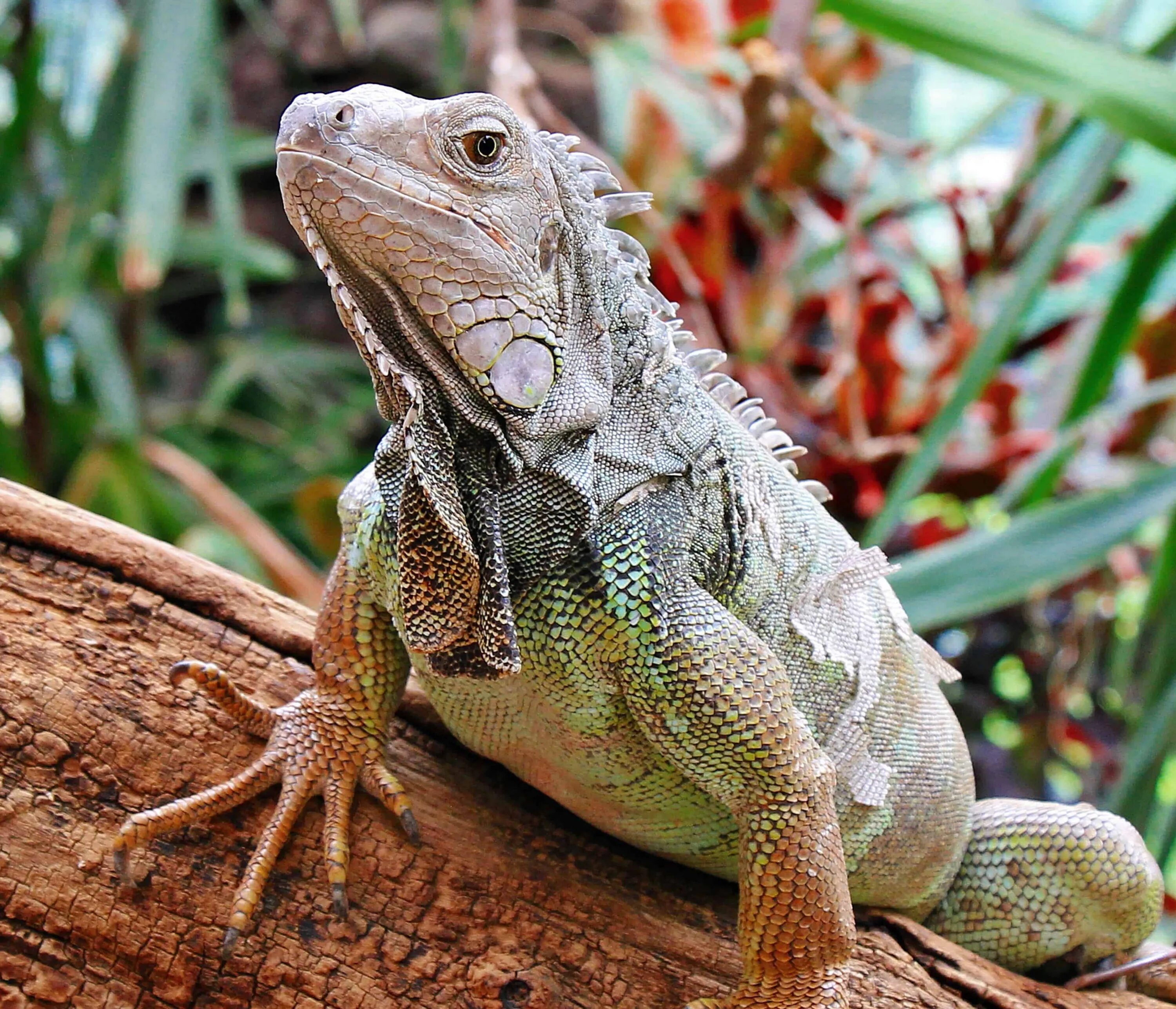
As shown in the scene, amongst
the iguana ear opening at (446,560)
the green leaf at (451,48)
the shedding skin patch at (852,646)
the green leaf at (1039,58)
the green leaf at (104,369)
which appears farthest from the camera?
the green leaf at (451,48)

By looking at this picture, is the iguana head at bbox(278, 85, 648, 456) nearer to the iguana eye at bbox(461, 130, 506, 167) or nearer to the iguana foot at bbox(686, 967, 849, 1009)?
the iguana eye at bbox(461, 130, 506, 167)

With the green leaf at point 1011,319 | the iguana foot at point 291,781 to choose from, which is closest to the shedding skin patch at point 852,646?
the iguana foot at point 291,781

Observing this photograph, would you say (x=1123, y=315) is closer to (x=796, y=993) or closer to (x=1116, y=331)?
(x=1116, y=331)

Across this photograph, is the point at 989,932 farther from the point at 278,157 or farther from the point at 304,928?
the point at 278,157

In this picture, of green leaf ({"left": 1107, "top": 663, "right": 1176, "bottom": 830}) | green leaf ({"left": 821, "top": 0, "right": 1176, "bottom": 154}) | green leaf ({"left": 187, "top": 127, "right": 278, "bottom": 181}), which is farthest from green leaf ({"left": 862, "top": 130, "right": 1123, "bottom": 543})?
green leaf ({"left": 187, "top": 127, "right": 278, "bottom": 181})

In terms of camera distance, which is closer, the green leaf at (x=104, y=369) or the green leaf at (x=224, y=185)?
the green leaf at (x=224, y=185)

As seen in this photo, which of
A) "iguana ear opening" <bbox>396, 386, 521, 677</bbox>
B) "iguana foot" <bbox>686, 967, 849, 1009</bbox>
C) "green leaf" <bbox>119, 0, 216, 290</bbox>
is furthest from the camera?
"green leaf" <bbox>119, 0, 216, 290</bbox>

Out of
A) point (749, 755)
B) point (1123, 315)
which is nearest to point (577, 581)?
point (749, 755)

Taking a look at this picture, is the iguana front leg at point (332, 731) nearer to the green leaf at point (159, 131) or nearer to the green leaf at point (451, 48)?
the green leaf at point (159, 131)
